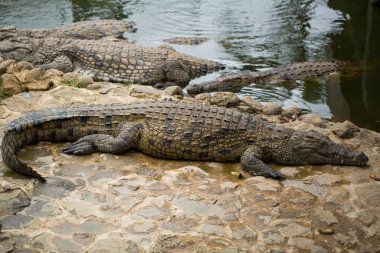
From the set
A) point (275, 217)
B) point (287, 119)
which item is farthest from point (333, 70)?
point (275, 217)

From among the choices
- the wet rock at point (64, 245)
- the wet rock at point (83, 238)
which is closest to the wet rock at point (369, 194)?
the wet rock at point (83, 238)

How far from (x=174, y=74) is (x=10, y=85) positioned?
320 centimetres

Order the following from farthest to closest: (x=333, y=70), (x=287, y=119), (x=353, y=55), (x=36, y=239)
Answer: (x=353, y=55)
(x=333, y=70)
(x=287, y=119)
(x=36, y=239)

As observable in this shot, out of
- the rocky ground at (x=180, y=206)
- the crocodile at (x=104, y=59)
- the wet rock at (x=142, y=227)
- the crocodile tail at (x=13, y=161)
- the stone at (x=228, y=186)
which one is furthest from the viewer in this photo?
the crocodile at (x=104, y=59)

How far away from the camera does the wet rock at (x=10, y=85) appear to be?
7207 millimetres

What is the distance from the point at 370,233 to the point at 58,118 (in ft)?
11.8

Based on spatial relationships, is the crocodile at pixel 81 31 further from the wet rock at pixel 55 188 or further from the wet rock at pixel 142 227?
the wet rock at pixel 142 227

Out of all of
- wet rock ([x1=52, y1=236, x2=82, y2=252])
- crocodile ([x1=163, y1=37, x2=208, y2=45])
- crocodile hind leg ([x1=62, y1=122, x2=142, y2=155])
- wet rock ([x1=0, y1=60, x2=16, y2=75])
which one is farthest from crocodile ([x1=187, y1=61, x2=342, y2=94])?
wet rock ([x1=52, y1=236, x2=82, y2=252])

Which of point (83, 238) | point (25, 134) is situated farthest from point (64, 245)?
point (25, 134)

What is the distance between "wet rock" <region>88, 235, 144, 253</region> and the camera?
13.4 ft

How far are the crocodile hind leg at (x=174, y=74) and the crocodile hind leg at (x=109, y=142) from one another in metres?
3.60

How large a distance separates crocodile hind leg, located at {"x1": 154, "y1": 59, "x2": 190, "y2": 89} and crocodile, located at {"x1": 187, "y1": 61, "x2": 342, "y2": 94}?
415 mm

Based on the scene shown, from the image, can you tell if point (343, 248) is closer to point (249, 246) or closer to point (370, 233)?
point (370, 233)

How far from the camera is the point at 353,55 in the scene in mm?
11414
